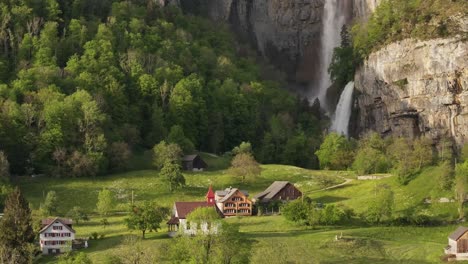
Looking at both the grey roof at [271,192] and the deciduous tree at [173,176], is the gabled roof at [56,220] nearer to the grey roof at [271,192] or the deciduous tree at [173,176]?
the deciduous tree at [173,176]

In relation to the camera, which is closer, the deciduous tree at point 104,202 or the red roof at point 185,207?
the red roof at point 185,207

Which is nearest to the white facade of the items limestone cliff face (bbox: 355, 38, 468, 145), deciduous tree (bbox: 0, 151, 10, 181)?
deciduous tree (bbox: 0, 151, 10, 181)

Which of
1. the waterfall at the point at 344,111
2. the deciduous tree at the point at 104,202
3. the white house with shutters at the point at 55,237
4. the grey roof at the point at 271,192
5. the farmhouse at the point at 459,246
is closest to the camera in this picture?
the farmhouse at the point at 459,246

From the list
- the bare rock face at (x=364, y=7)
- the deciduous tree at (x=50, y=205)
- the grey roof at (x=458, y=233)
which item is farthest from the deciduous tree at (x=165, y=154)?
the bare rock face at (x=364, y=7)

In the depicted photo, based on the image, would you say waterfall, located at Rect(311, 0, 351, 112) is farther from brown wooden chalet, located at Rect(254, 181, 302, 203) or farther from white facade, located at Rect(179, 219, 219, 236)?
white facade, located at Rect(179, 219, 219, 236)

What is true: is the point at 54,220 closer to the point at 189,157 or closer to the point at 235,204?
the point at 235,204

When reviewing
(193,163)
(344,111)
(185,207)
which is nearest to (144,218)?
(185,207)

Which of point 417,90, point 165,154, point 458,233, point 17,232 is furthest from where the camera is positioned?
point 417,90
